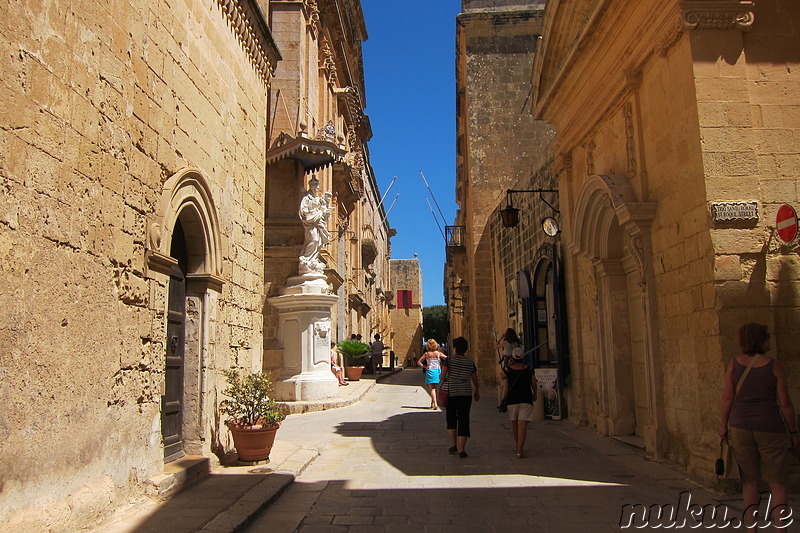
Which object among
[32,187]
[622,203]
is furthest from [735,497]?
[32,187]

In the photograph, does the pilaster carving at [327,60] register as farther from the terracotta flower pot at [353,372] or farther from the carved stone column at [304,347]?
the carved stone column at [304,347]

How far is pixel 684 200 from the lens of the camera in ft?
19.8

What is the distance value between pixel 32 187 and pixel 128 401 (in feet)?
6.15

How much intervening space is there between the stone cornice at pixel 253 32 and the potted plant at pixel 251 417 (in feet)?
13.1

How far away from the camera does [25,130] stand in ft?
11.4

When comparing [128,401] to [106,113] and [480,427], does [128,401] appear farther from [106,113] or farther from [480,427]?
[480,427]

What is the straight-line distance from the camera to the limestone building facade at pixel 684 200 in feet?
18.0

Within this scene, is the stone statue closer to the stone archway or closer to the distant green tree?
the stone archway

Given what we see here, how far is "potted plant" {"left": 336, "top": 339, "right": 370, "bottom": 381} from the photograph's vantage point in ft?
58.8

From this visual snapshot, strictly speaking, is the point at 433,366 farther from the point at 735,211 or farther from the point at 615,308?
the point at 735,211

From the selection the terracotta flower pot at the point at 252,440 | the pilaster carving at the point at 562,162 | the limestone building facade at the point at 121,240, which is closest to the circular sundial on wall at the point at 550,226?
the pilaster carving at the point at 562,162

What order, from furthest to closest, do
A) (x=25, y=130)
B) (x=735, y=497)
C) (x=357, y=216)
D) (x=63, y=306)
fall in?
(x=357, y=216) < (x=735, y=497) < (x=63, y=306) < (x=25, y=130)

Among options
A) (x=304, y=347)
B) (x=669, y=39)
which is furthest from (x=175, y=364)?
(x=304, y=347)

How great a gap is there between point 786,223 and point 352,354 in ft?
45.4
